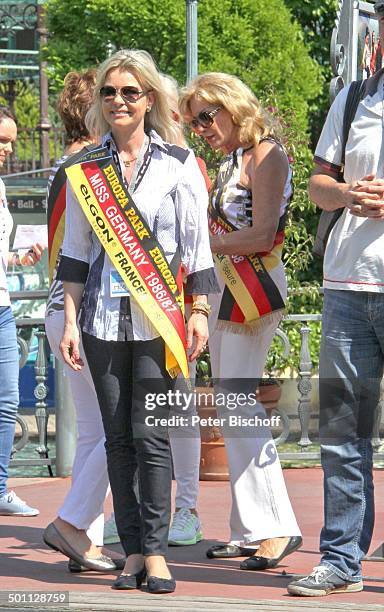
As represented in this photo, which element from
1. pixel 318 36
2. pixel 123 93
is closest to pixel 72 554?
pixel 123 93

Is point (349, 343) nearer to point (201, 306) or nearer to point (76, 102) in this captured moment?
point (201, 306)

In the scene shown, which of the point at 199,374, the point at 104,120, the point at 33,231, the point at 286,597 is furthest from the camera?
the point at 199,374

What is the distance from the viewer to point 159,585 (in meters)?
5.54

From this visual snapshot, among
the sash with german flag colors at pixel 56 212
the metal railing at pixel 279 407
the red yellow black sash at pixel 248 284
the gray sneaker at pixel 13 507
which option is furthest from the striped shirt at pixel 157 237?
the metal railing at pixel 279 407

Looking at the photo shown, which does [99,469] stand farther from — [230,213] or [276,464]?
[230,213]

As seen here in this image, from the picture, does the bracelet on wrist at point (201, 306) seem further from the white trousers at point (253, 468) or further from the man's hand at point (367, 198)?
the man's hand at point (367, 198)

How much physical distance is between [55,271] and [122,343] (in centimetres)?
87

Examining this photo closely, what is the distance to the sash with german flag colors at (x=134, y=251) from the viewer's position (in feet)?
18.3

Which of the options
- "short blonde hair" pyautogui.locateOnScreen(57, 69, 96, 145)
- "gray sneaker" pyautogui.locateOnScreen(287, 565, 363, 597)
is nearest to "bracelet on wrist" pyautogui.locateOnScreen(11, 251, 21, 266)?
"short blonde hair" pyautogui.locateOnScreen(57, 69, 96, 145)

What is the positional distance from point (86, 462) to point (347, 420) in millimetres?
1226

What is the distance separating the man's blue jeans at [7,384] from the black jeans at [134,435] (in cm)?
212

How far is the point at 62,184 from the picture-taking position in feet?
20.3

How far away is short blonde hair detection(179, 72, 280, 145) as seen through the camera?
635 centimetres

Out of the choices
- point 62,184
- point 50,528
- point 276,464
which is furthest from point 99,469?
point 62,184
